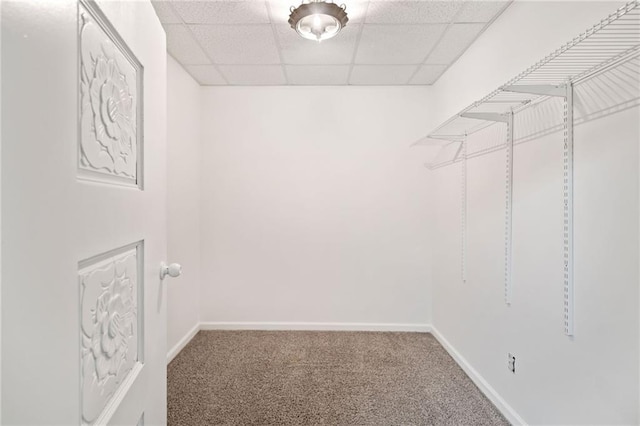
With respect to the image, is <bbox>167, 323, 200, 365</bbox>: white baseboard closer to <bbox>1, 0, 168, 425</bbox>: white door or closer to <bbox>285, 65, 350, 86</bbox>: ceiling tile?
<bbox>1, 0, 168, 425</bbox>: white door

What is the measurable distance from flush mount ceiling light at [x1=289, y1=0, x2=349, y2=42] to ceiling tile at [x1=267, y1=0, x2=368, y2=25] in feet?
0.15

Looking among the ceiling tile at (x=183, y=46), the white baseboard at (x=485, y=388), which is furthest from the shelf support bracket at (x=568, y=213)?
the ceiling tile at (x=183, y=46)

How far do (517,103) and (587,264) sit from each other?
930 mm

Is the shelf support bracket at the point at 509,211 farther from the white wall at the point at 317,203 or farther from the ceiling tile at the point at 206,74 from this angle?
the ceiling tile at the point at 206,74

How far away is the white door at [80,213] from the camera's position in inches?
15.8

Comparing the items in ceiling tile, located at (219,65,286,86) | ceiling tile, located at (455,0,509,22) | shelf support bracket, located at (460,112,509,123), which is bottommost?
shelf support bracket, located at (460,112,509,123)

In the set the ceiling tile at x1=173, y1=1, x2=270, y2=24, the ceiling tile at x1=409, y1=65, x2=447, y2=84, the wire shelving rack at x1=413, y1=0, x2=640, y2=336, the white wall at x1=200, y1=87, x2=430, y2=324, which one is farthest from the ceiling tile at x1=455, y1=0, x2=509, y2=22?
the ceiling tile at x1=173, y1=1, x2=270, y2=24

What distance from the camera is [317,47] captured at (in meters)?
2.36

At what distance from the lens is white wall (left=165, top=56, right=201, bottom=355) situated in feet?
8.13

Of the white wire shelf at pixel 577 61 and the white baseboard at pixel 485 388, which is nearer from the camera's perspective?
the white wire shelf at pixel 577 61

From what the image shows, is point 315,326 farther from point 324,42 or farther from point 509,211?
point 324,42

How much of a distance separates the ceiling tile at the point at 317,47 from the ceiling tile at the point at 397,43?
0.08 m

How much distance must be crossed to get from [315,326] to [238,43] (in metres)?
2.55

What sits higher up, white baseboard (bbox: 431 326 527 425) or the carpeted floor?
white baseboard (bbox: 431 326 527 425)
